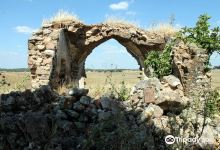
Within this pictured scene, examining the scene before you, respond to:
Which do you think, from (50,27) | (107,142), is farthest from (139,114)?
(50,27)

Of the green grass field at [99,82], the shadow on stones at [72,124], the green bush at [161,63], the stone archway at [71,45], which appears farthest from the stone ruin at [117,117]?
the stone archway at [71,45]

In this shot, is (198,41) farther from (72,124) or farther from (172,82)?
(72,124)

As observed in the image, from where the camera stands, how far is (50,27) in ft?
45.3

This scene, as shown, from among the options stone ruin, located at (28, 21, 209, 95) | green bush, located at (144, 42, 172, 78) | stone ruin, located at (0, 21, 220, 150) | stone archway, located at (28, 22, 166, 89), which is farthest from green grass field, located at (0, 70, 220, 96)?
stone ruin, located at (0, 21, 220, 150)

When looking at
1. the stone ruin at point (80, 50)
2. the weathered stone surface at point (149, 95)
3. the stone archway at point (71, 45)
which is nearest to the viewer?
the weathered stone surface at point (149, 95)

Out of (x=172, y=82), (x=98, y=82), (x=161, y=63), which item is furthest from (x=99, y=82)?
(x=172, y=82)

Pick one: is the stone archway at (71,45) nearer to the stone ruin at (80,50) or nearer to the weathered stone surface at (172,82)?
the stone ruin at (80,50)

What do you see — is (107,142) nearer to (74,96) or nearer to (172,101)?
(74,96)

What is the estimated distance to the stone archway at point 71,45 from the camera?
12.9 meters

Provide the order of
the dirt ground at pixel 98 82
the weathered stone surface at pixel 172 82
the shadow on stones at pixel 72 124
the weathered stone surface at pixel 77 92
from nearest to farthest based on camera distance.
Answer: the shadow on stones at pixel 72 124, the weathered stone surface at pixel 77 92, the weathered stone surface at pixel 172 82, the dirt ground at pixel 98 82

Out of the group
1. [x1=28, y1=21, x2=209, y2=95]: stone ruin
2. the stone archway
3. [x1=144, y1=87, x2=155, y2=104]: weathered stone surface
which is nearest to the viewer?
[x1=144, y1=87, x2=155, y2=104]: weathered stone surface

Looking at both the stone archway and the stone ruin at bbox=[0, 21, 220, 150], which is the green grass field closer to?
the stone archway

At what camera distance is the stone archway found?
12.9m

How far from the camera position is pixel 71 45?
636 inches
